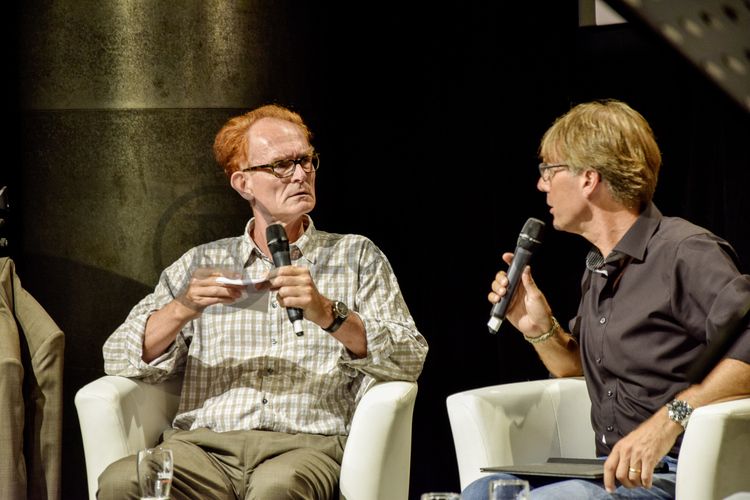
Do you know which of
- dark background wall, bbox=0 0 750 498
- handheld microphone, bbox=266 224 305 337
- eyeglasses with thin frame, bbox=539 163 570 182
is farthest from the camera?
dark background wall, bbox=0 0 750 498

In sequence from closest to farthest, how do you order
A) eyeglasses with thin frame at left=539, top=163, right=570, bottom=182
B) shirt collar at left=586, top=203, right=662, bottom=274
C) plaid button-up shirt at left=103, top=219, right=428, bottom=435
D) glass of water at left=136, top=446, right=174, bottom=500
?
glass of water at left=136, top=446, right=174, bottom=500, shirt collar at left=586, top=203, right=662, bottom=274, eyeglasses with thin frame at left=539, top=163, right=570, bottom=182, plaid button-up shirt at left=103, top=219, right=428, bottom=435

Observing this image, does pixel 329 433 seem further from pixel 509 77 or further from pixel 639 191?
pixel 509 77

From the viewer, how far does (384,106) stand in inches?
142

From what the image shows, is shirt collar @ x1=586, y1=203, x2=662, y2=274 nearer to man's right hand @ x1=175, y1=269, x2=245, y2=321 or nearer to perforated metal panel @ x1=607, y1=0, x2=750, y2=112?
man's right hand @ x1=175, y1=269, x2=245, y2=321

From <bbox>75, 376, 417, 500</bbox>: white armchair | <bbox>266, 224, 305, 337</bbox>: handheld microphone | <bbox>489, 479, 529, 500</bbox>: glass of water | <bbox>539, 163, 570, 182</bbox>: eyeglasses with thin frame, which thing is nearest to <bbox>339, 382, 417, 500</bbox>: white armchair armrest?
<bbox>75, 376, 417, 500</bbox>: white armchair

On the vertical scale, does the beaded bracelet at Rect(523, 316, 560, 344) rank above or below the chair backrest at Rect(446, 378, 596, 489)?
above

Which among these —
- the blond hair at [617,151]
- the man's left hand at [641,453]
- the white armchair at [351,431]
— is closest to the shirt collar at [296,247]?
the white armchair at [351,431]

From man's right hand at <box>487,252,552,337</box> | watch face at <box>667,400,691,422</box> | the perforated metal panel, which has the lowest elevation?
watch face at <box>667,400,691,422</box>

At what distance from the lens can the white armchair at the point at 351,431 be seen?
2.31 meters

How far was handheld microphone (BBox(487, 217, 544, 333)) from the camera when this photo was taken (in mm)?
2254

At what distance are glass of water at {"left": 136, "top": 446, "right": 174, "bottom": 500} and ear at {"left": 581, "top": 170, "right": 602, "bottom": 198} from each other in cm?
121

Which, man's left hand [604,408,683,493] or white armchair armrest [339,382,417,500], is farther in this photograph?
white armchair armrest [339,382,417,500]

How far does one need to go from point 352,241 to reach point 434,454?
4.32 ft

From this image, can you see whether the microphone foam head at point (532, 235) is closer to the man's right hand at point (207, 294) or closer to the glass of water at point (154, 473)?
the man's right hand at point (207, 294)
